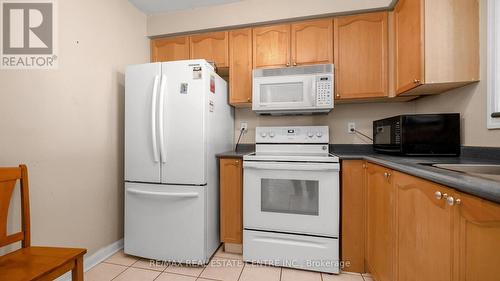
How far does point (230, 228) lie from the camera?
1.88 m

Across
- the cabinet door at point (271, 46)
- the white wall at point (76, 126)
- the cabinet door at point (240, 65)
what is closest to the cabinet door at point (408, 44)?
the cabinet door at point (271, 46)

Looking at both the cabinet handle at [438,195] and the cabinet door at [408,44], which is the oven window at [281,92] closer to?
the cabinet door at [408,44]

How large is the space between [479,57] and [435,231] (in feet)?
A: 3.96

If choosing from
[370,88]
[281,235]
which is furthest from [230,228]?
[370,88]

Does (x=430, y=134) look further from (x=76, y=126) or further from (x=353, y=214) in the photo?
(x=76, y=126)

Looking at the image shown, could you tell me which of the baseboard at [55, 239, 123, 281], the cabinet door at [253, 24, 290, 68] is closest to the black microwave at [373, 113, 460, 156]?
the cabinet door at [253, 24, 290, 68]

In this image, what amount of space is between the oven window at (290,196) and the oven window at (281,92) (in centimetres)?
74

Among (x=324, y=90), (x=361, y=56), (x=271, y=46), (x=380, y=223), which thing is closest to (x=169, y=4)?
(x=271, y=46)

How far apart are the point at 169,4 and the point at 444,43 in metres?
2.33

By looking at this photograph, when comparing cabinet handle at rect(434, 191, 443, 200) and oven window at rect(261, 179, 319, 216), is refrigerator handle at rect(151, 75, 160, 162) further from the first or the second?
cabinet handle at rect(434, 191, 443, 200)

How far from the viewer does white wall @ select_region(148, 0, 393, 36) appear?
191 centimetres

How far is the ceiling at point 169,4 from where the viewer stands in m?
2.12

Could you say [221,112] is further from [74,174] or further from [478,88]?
[478,88]

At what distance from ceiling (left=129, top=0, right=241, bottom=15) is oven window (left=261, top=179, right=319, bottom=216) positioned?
1.84 meters
